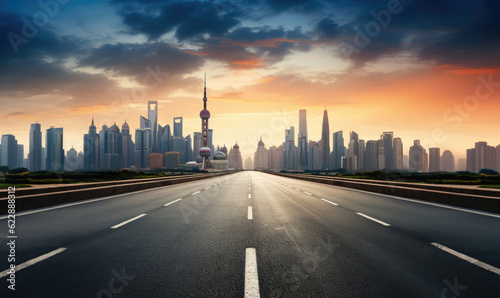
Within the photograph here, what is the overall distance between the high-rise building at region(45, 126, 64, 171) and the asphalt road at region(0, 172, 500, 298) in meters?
212

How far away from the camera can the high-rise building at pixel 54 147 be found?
628 feet

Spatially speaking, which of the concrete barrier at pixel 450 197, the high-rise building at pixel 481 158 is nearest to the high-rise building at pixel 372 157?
the high-rise building at pixel 481 158

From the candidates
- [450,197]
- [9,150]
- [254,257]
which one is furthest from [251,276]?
[9,150]

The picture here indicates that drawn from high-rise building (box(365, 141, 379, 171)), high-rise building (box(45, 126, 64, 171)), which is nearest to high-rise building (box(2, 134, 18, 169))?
high-rise building (box(45, 126, 64, 171))

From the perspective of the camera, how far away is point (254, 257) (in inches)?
213

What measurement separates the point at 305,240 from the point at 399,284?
9.02 feet

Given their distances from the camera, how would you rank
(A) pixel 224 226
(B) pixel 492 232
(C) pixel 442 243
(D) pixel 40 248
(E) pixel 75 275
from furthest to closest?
1. (A) pixel 224 226
2. (B) pixel 492 232
3. (C) pixel 442 243
4. (D) pixel 40 248
5. (E) pixel 75 275

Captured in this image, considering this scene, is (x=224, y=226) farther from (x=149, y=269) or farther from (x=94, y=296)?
(x=94, y=296)

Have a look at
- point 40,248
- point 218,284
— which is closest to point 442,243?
point 218,284

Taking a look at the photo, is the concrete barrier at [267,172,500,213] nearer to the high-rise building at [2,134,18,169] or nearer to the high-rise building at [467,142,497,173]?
the high-rise building at [467,142,497,173]

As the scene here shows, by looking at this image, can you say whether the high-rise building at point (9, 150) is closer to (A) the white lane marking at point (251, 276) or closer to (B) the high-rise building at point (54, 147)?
(B) the high-rise building at point (54, 147)

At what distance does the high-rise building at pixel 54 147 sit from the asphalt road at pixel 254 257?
212 m

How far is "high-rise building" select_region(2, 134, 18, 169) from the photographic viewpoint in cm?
18550

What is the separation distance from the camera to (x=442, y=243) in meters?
6.54
